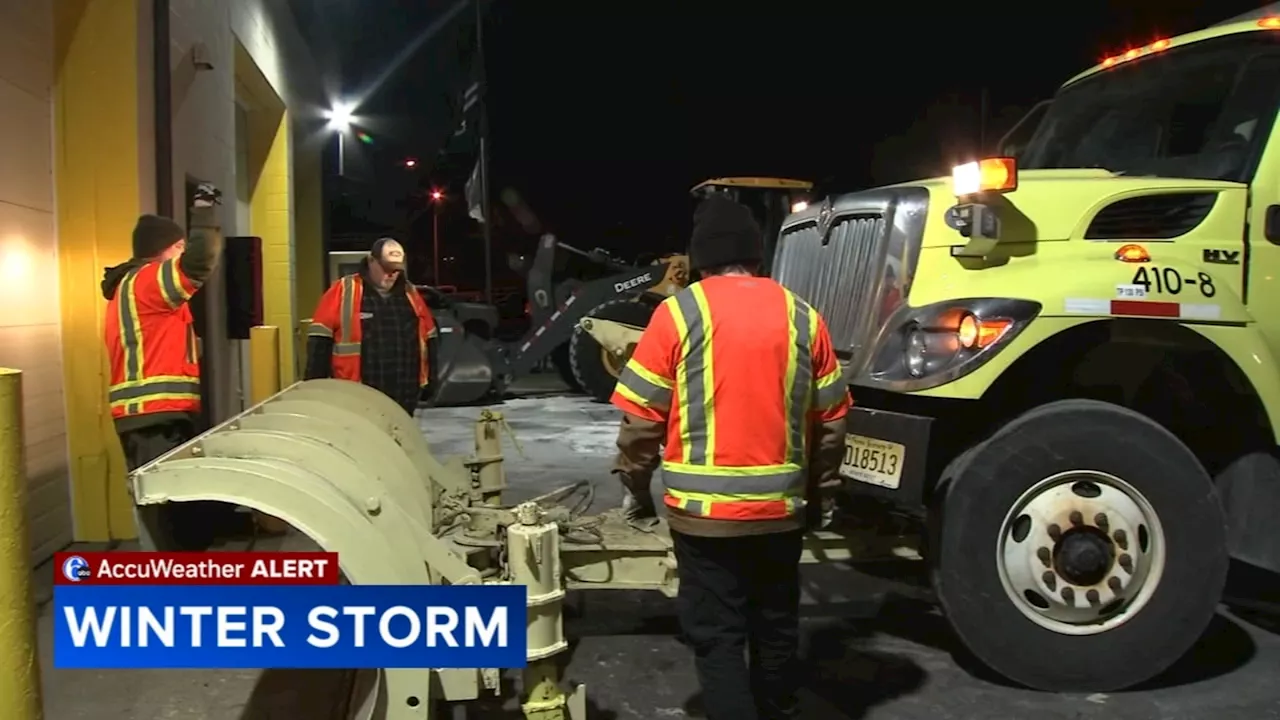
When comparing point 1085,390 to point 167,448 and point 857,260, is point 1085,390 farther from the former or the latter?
point 167,448

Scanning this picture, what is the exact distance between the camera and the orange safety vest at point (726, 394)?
10.4 feet

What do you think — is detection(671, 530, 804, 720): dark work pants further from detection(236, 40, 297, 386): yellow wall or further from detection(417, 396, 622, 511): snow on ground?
detection(236, 40, 297, 386): yellow wall

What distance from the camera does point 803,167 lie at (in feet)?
89.9

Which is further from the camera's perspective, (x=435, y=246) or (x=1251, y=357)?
(x=435, y=246)

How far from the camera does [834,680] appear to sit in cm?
422

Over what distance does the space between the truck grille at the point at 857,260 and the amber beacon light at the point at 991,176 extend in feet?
1.17

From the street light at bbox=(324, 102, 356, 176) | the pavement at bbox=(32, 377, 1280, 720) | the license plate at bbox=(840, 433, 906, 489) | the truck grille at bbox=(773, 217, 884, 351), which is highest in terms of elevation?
the street light at bbox=(324, 102, 356, 176)

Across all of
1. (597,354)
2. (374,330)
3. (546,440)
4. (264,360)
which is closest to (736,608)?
(374,330)

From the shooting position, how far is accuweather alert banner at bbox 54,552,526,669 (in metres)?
2.75

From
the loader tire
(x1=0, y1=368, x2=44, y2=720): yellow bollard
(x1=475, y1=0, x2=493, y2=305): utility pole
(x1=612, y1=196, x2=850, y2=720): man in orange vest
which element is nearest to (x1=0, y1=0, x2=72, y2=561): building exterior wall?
(x1=0, y1=368, x2=44, y2=720): yellow bollard

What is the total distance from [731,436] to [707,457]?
10 cm

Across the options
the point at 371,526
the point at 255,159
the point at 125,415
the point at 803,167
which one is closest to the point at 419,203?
the point at 803,167

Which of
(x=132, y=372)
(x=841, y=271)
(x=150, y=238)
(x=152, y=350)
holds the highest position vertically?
(x=150, y=238)

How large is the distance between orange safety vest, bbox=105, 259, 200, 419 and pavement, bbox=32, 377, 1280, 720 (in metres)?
1.12
